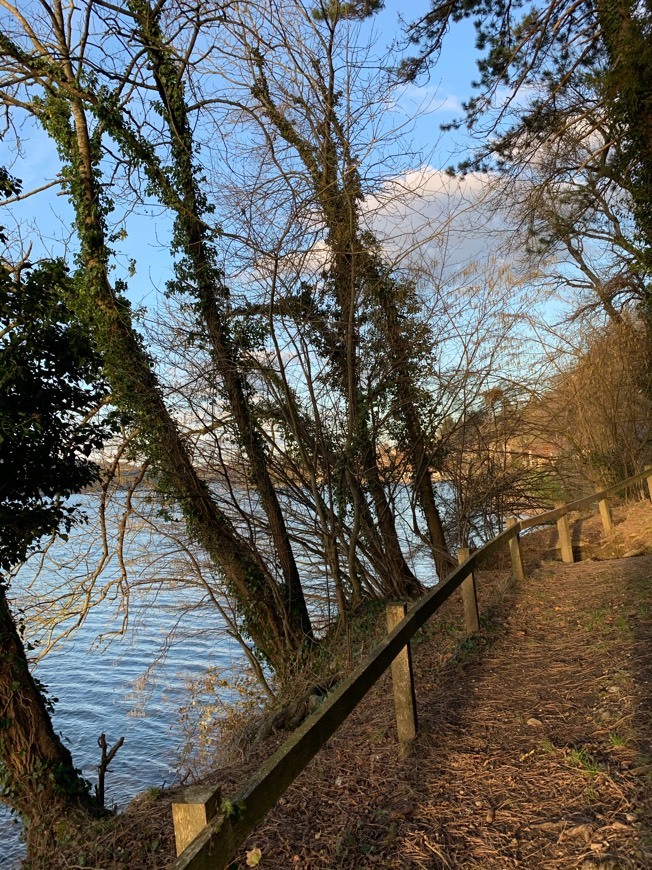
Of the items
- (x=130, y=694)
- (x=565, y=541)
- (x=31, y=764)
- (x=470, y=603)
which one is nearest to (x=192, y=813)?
Answer: (x=470, y=603)

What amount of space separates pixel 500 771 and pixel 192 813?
2.33 meters

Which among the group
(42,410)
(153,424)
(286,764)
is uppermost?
(42,410)

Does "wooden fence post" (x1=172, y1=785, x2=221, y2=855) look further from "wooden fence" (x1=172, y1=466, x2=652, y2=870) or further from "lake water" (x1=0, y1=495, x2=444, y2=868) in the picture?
"lake water" (x1=0, y1=495, x2=444, y2=868)

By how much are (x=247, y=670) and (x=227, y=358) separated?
5817 millimetres

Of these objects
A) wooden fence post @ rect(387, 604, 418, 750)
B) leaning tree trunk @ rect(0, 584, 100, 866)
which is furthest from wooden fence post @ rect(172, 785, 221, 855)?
leaning tree trunk @ rect(0, 584, 100, 866)

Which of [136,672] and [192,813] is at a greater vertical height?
[192,813]

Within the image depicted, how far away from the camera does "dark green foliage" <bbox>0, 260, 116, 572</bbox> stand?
10.3 meters

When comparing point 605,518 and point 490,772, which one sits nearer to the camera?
point 490,772

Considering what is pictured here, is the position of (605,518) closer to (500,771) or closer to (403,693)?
(403,693)

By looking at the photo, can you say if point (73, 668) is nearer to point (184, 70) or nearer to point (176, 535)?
point (176, 535)

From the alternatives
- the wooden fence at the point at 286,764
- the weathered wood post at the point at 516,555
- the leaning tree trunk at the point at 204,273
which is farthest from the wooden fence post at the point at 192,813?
the leaning tree trunk at the point at 204,273

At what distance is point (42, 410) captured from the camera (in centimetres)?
1102

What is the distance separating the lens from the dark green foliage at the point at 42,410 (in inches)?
404

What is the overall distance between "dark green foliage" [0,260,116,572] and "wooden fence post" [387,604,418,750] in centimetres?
708
